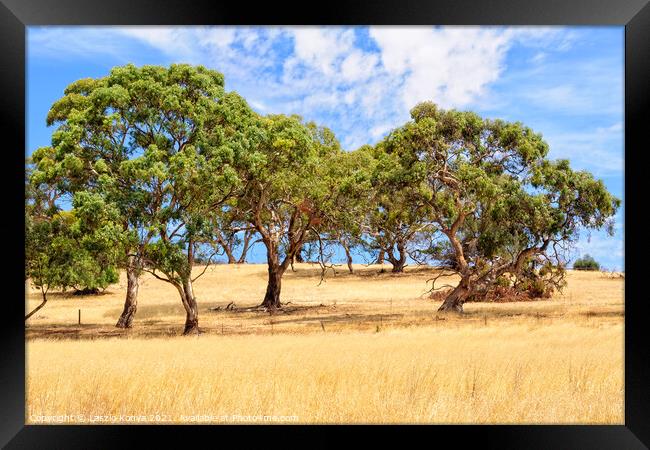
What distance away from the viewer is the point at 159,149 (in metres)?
19.7

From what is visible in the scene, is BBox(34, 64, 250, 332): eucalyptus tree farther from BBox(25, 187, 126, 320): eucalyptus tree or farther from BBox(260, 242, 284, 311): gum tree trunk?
BBox(260, 242, 284, 311): gum tree trunk

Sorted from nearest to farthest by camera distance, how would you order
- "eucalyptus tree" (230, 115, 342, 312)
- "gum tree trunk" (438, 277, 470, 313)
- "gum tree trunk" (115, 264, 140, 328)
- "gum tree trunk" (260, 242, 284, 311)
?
1. "eucalyptus tree" (230, 115, 342, 312)
2. "gum tree trunk" (115, 264, 140, 328)
3. "gum tree trunk" (438, 277, 470, 313)
4. "gum tree trunk" (260, 242, 284, 311)

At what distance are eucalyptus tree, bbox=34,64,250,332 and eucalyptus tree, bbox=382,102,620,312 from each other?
7105mm

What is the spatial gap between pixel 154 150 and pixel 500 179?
12.9m

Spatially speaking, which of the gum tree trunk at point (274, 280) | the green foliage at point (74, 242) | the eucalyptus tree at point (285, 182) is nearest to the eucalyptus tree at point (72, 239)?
the green foliage at point (74, 242)

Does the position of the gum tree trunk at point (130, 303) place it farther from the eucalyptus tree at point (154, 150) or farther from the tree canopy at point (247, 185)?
the eucalyptus tree at point (154, 150)

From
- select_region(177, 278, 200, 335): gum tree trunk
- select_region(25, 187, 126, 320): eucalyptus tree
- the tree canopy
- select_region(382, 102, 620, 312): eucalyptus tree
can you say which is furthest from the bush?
select_region(25, 187, 126, 320): eucalyptus tree

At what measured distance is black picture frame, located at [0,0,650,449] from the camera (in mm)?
7555
